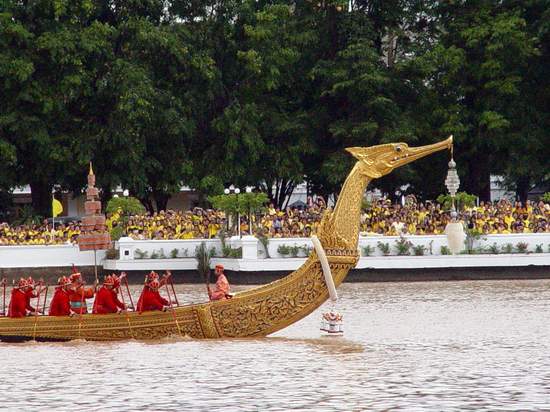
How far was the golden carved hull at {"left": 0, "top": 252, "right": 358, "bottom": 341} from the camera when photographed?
82.5 ft

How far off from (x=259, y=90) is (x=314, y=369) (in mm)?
30910

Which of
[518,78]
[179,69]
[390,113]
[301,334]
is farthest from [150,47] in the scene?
[301,334]

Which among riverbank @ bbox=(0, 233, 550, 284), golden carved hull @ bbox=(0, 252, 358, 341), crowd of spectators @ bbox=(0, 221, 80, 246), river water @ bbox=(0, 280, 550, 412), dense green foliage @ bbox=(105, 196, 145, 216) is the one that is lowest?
river water @ bbox=(0, 280, 550, 412)

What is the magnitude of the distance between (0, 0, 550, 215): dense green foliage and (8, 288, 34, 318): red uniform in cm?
2129

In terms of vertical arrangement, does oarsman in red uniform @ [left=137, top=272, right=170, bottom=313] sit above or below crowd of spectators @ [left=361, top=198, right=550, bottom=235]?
below

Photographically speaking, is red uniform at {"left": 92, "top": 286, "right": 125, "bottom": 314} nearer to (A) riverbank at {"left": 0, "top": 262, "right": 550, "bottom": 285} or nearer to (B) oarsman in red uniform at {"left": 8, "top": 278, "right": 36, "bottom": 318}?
(B) oarsman in red uniform at {"left": 8, "top": 278, "right": 36, "bottom": 318}

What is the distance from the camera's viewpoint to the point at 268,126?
51281 millimetres

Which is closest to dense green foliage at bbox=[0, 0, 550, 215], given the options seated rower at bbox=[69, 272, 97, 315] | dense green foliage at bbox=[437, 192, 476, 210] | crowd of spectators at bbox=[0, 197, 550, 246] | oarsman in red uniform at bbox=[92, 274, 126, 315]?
crowd of spectators at bbox=[0, 197, 550, 246]

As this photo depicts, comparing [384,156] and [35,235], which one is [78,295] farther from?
[35,235]

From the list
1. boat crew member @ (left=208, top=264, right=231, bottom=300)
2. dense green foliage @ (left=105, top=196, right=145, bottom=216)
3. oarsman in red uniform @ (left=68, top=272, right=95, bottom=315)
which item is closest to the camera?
boat crew member @ (left=208, top=264, right=231, bottom=300)

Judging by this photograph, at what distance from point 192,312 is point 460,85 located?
28.0m

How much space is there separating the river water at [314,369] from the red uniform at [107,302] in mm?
676

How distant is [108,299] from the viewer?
2545 centimetres

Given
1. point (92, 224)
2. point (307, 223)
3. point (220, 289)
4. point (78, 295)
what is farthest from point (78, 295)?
point (307, 223)
